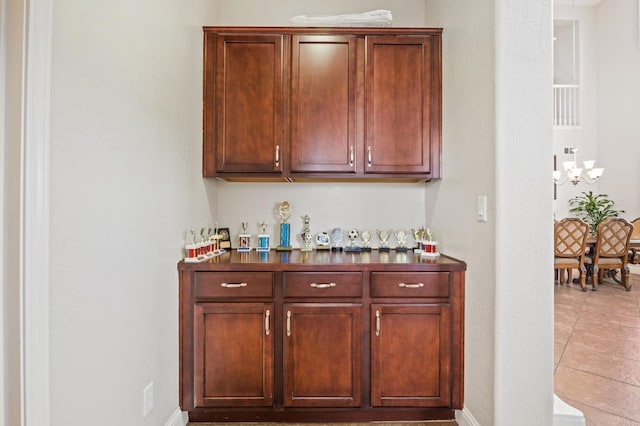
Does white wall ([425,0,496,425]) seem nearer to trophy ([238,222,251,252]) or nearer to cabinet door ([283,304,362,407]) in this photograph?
cabinet door ([283,304,362,407])

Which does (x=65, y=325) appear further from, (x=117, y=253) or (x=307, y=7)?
(x=307, y=7)

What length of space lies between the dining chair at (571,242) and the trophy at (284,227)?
3902mm

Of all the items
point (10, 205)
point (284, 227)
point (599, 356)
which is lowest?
point (599, 356)

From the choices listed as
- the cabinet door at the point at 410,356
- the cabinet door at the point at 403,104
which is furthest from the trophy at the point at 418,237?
the cabinet door at the point at 410,356

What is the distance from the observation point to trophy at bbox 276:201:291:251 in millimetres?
2418

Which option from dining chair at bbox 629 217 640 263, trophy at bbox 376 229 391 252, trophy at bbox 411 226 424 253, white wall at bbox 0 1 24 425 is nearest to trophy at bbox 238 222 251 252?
trophy at bbox 376 229 391 252

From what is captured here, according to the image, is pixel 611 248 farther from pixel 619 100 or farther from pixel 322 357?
pixel 322 357

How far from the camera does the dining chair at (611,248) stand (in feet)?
14.7

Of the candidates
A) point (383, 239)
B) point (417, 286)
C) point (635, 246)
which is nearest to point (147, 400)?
point (417, 286)

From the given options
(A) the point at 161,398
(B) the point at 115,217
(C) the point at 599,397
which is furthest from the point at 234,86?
(C) the point at 599,397

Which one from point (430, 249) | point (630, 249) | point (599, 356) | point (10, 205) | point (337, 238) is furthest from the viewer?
point (630, 249)

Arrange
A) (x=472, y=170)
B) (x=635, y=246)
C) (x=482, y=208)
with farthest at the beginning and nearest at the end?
1. (x=635, y=246)
2. (x=472, y=170)
3. (x=482, y=208)

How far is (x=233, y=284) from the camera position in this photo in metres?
1.83

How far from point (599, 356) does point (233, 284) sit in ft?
9.60
